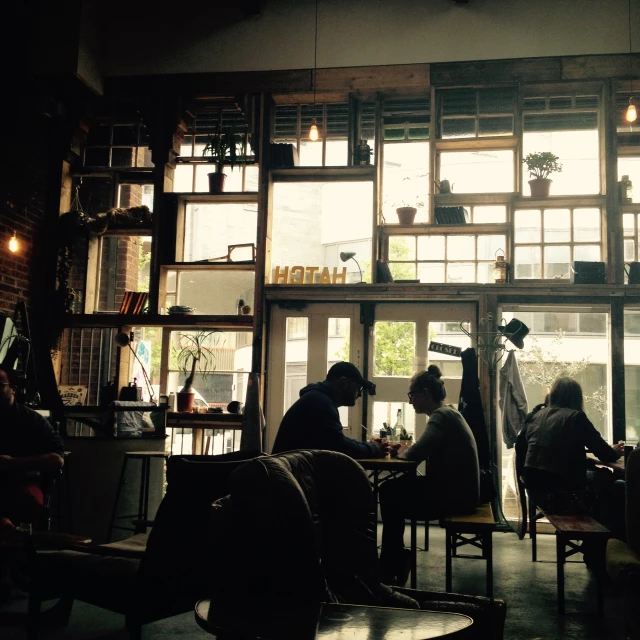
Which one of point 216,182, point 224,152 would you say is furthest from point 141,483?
point 224,152

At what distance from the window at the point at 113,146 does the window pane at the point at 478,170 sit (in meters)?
3.44

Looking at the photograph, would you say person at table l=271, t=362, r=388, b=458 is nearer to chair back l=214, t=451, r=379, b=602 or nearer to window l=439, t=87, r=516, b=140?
chair back l=214, t=451, r=379, b=602

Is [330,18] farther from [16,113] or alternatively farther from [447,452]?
[447,452]

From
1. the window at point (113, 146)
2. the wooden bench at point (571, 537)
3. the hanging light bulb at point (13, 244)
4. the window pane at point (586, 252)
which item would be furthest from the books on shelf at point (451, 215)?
the hanging light bulb at point (13, 244)

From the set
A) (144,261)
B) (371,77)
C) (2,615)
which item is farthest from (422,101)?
(2,615)

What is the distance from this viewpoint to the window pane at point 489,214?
25.3 ft

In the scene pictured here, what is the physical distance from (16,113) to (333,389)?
509cm

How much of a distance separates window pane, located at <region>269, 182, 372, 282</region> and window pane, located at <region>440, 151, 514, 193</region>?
86 cm

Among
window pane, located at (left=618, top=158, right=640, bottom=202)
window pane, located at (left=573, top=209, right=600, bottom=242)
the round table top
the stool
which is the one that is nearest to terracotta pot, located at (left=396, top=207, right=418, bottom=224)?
window pane, located at (left=573, top=209, right=600, bottom=242)

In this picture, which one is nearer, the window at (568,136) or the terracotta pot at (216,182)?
the window at (568,136)

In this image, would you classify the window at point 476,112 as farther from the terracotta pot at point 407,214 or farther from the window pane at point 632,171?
the window pane at point 632,171

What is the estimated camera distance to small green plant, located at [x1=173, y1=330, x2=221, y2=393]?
803 centimetres

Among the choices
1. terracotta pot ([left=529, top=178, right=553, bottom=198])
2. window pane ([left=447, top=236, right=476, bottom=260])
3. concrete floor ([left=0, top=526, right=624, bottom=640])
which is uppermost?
terracotta pot ([left=529, top=178, right=553, bottom=198])

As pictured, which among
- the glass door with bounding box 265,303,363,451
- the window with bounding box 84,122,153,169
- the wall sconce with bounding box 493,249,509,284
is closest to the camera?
the wall sconce with bounding box 493,249,509,284
